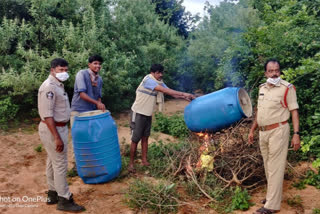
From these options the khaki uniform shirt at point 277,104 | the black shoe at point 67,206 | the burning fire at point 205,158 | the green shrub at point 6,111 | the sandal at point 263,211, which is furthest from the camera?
the green shrub at point 6,111

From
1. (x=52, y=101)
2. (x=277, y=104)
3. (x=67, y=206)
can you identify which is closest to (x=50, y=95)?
(x=52, y=101)

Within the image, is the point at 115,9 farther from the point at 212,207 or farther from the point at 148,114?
the point at 212,207

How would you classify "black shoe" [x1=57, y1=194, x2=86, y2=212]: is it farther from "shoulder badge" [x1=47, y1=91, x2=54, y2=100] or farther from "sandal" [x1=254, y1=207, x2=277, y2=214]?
"sandal" [x1=254, y1=207, x2=277, y2=214]

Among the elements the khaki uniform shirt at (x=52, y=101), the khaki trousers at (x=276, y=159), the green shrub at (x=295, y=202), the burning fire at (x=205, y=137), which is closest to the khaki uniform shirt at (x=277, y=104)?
the khaki trousers at (x=276, y=159)

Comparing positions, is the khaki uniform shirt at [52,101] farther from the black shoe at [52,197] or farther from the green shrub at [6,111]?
the green shrub at [6,111]

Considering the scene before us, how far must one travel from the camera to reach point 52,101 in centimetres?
326

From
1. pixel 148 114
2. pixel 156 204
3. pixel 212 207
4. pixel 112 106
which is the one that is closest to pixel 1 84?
pixel 112 106

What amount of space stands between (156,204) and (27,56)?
5.13 metres

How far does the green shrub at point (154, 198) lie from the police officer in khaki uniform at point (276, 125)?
1006 millimetres

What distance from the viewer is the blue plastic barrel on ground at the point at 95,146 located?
3941 millimetres

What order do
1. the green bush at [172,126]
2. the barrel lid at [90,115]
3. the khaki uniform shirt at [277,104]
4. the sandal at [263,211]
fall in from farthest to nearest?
1. the green bush at [172,126]
2. the barrel lid at [90,115]
3. the sandal at [263,211]
4. the khaki uniform shirt at [277,104]

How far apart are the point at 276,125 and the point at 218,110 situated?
109 centimetres

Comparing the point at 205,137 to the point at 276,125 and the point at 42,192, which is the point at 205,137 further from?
the point at 42,192

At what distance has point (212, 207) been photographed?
11.6ft
